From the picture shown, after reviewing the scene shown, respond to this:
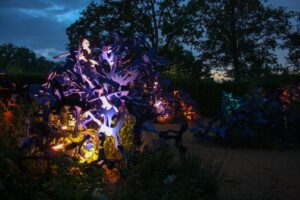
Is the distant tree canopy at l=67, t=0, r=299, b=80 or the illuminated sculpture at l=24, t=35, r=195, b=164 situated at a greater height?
the distant tree canopy at l=67, t=0, r=299, b=80

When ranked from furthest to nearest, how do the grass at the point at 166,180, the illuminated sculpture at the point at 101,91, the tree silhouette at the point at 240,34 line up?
1. the tree silhouette at the point at 240,34
2. the illuminated sculpture at the point at 101,91
3. the grass at the point at 166,180

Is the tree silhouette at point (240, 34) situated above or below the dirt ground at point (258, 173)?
above

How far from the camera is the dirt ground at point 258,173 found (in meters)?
4.29

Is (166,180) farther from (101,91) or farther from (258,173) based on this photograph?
(258,173)

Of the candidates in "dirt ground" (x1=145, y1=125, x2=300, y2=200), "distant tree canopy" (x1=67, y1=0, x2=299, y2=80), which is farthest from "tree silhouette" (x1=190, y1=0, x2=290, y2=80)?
"dirt ground" (x1=145, y1=125, x2=300, y2=200)

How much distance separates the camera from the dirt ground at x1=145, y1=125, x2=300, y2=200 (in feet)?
14.1

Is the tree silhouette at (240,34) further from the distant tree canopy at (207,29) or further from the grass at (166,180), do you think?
the grass at (166,180)

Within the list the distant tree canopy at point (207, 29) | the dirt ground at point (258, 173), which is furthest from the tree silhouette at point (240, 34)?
the dirt ground at point (258, 173)

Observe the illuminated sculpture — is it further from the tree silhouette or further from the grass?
the tree silhouette

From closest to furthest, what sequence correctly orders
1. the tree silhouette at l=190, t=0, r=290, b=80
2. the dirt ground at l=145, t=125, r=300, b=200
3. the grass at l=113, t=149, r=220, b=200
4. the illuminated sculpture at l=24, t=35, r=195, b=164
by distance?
1. the grass at l=113, t=149, r=220, b=200
2. the illuminated sculpture at l=24, t=35, r=195, b=164
3. the dirt ground at l=145, t=125, r=300, b=200
4. the tree silhouette at l=190, t=0, r=290, b=80

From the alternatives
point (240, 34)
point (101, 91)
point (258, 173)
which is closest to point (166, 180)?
point (101, 91)

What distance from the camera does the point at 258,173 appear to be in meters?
5.42

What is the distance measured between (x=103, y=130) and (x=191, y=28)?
1059 inches

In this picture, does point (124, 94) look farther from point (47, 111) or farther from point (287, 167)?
point (287, 167)
